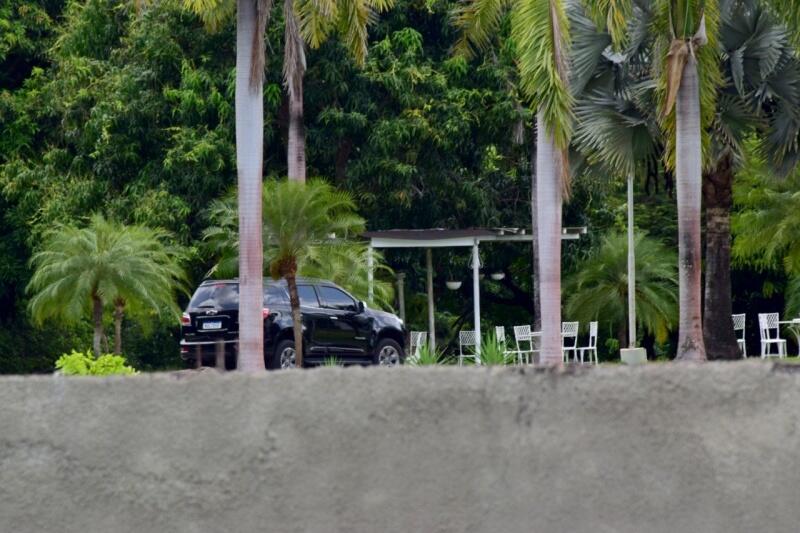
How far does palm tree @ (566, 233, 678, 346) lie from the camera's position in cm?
Answer: 3334

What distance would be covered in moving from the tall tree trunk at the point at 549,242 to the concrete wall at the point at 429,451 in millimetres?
14722

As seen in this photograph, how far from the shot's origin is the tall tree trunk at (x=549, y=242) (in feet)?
62.5

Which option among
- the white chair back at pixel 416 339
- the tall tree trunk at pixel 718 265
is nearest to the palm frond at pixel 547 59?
the tall tree trunk at pixel 718 265

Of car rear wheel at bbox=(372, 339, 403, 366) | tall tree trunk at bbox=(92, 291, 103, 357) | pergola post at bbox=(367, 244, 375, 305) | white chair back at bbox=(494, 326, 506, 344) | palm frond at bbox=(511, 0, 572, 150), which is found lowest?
car rear wheel at bbox=(372, 339, 403, 366)

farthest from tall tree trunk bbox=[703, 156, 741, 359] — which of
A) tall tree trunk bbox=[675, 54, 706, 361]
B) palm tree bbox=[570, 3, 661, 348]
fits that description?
tall tree trunk bbox=[675, 54, 706, 361]

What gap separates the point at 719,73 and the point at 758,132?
Answer: 9.04ft

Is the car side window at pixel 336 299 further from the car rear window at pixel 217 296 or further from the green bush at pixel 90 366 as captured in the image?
the green bush at pixel 90 366

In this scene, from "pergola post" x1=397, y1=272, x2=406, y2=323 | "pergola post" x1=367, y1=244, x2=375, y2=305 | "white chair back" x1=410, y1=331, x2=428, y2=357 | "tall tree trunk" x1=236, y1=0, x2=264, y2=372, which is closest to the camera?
"tall tree trunk" x1=236, y1=0, x2=264, y2=372

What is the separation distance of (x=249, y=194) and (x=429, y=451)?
16.9 meters

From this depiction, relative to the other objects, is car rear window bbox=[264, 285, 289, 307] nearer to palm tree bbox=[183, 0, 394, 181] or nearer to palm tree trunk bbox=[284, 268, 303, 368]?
palm tree trunk bbox=[284, 268, 303, 368]

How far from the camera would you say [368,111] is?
96.2 ft

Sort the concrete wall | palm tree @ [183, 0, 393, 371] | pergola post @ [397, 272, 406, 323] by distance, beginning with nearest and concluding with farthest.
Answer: the concrete wall
palm tree @ [183, 0, 393, 371]
pergola post @ [397, 272, 406, 323]

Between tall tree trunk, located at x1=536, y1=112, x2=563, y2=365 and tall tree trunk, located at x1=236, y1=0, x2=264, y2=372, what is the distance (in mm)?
4006

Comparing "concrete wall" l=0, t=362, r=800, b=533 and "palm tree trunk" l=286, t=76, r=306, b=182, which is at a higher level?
"palm tree trunk" l=286, t=76, r=306, b=182
